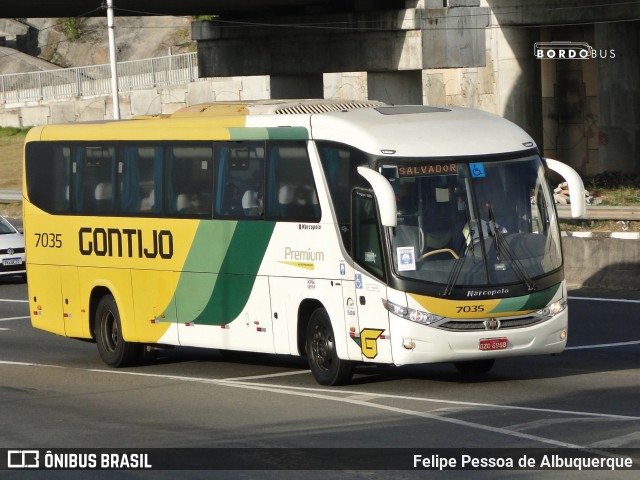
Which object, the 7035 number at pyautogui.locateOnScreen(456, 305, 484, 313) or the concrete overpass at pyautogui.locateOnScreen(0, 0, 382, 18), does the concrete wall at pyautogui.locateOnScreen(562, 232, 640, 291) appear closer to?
the 7035 number at pyautogui.locateOnScreen(456, 305, 484, 313)

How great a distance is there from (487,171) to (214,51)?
33014mm

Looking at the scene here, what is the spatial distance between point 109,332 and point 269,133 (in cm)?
402

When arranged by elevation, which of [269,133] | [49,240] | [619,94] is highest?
[269,133]

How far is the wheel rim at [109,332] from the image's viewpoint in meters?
18.8

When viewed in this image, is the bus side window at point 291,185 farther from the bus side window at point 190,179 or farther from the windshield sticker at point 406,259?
the windshield sticker at point 406,259

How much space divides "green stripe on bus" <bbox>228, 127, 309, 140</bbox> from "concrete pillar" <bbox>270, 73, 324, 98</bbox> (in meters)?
30.4

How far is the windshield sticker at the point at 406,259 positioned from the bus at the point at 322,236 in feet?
0.04

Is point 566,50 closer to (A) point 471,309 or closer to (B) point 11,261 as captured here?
(B) point 11,261

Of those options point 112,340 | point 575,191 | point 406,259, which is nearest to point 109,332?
point 112,340

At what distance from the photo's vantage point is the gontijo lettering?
17.8 metres

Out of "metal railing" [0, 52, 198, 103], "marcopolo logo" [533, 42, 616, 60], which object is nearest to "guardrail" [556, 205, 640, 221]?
"marcopolo logo" [533, 42, 616, 60]

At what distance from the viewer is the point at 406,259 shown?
48.9 feet

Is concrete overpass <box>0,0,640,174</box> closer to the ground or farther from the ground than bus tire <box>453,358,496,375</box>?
farther from the ground

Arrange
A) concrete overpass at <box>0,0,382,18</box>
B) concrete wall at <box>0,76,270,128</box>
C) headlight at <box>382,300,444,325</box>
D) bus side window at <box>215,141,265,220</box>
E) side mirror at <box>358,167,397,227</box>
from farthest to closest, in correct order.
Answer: concrete wall at <box>0,76,270,128</box> → concrete overpass at <box>0,0,382,18</box> → bus side window at <box>215,141,265,220</box> → headlight at <box>382,300,444,325</box> → side mirror at <box>358,167,397,227</box>
